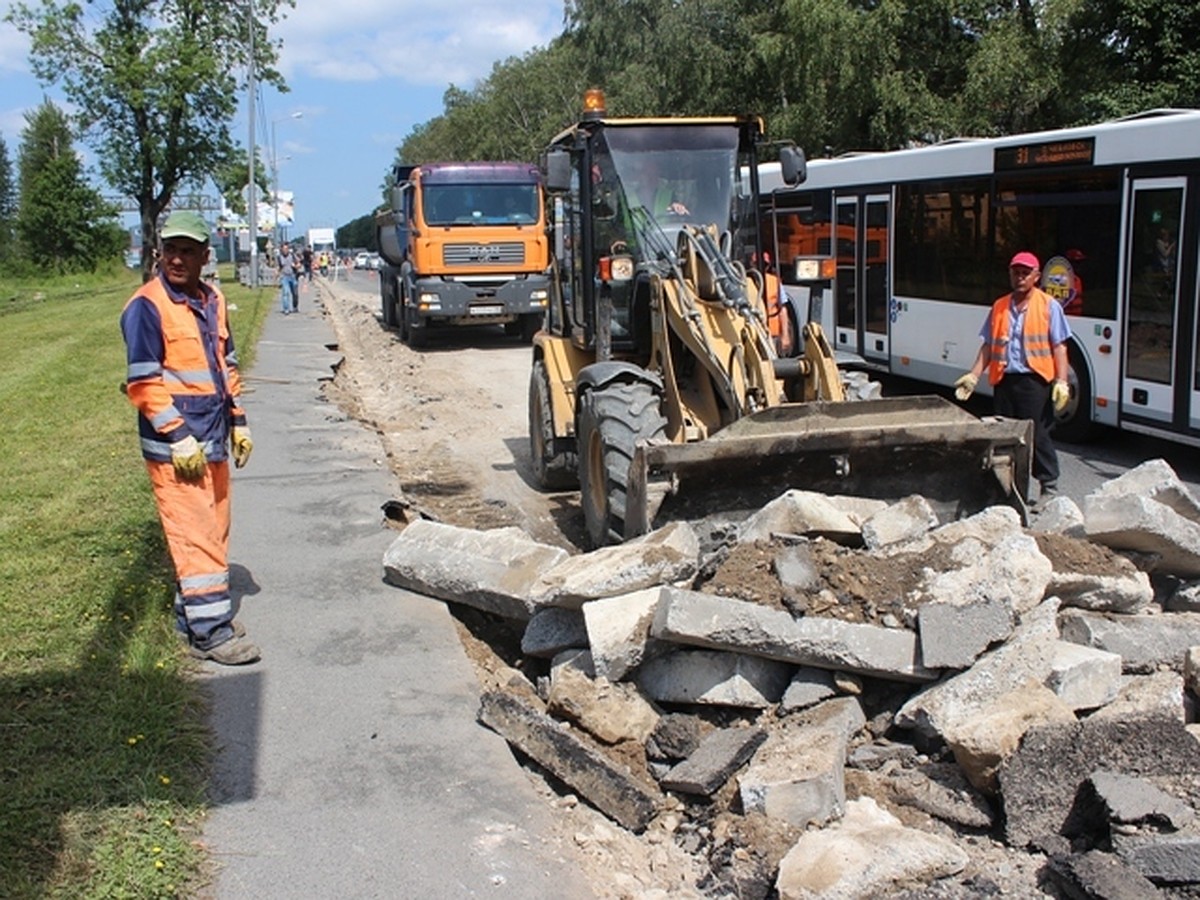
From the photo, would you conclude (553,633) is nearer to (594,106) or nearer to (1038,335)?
(1038,335)

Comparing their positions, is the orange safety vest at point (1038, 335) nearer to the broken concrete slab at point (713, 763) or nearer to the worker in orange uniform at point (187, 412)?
the broken concrete slab at point (713, 763)

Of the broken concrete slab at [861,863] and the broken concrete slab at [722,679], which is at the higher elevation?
the broken concrete slab at [722,679]

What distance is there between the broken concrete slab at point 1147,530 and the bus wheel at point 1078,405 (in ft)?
19.4

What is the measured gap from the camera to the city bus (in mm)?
10453

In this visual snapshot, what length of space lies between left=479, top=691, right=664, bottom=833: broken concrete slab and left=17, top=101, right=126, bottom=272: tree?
62.8 m

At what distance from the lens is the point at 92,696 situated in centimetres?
509

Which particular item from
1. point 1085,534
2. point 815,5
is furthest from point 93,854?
point 815,5

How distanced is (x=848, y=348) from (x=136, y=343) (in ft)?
38.7

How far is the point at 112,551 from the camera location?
7.34 meters

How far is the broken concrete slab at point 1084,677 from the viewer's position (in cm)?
478

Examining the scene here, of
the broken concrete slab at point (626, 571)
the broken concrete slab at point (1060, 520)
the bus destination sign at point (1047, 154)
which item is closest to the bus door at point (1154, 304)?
the bus destination sign at point (1047, 154)

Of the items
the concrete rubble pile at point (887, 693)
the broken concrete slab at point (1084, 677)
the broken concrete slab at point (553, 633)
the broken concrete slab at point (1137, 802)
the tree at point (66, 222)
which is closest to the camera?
the broken concrete slab at point (1137, 802)

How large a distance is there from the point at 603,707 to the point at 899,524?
5.85 feet

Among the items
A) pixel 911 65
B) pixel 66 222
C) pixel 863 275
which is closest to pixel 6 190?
pixel 66 222
